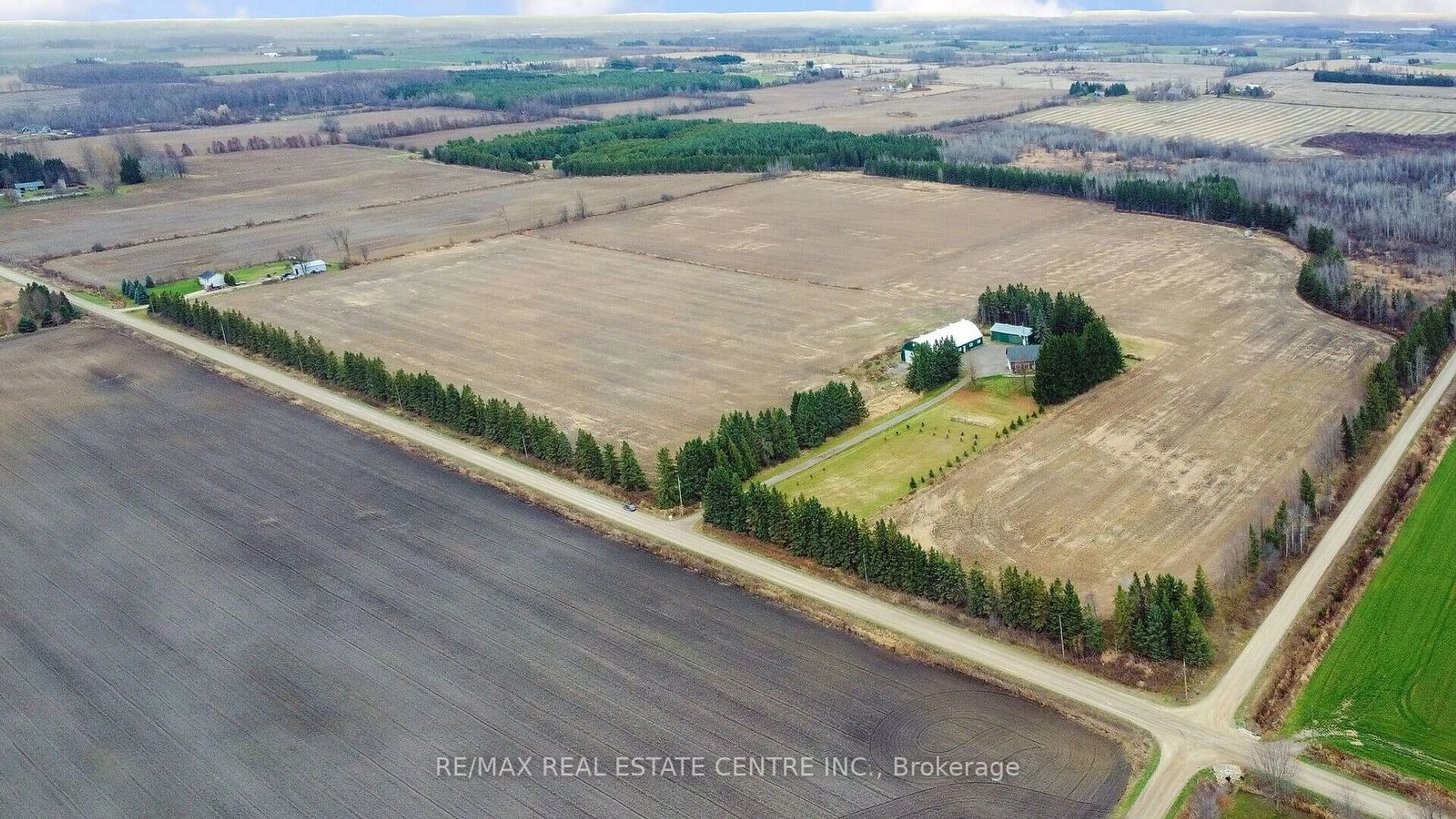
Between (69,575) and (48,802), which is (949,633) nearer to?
(48,802)

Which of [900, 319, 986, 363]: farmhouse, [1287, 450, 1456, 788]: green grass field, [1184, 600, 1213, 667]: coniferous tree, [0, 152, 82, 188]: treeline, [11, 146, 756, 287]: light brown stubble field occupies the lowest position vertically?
[1287, 450, 1456, 788]: green grass field

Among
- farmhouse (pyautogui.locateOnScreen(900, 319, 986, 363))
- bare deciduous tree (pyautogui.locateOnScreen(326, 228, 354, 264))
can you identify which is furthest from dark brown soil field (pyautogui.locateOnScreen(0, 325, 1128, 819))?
bare deciduous tree (pyautogui.locateOnScreen(326, 228, 354, 264))

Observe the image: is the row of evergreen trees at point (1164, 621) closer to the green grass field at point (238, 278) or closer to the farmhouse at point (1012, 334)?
the farmhouse at point (1012, 334)

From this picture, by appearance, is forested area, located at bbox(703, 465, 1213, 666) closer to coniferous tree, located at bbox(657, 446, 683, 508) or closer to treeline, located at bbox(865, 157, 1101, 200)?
coniferous tree, located at bbox(657, 446, 683, 508)

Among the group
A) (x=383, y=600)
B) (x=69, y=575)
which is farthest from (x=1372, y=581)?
(x=69, y=575)

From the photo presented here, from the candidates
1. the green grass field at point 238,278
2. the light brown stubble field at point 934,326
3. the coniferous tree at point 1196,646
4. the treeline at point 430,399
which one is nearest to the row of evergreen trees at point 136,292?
the green grass field at point 238,278

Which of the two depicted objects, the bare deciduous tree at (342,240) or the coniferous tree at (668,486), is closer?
the coniferous tree at (668,486)
